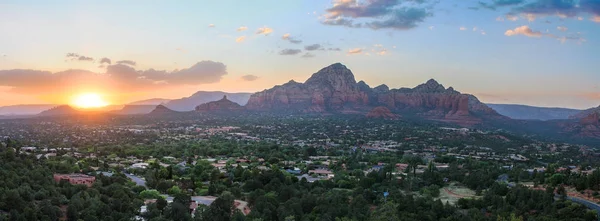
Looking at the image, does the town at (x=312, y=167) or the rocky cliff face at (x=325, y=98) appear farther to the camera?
the rocky cliff face at (x=325, y=98)

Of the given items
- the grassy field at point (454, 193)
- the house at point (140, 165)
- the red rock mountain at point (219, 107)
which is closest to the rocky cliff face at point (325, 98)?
the red rock mountain at point (219, 107)

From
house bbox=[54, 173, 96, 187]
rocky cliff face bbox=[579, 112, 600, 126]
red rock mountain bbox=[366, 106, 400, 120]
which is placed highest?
red rock mountain bbox=[366, 106, 400, 120]

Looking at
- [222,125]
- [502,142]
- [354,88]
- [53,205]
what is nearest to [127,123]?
[222,125]

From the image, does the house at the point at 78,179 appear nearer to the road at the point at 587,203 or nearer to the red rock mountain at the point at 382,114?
the road at the point at 587,203

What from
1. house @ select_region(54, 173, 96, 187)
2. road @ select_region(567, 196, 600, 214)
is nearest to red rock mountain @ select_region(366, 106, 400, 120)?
road @ select_region(567, 196, 600, 214)

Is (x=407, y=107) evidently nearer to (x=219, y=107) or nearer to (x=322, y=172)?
(x=219, y=107)

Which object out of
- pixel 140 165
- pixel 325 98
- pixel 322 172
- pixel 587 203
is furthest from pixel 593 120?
pixel 140 165

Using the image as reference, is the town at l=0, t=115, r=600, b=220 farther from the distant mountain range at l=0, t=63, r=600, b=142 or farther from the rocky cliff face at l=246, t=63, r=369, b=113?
the rocky cliff face at l=246, t=63, r=369, b=113
